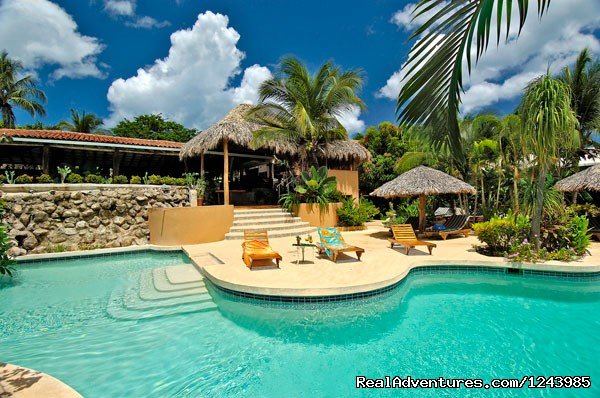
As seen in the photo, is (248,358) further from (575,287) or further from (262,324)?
(575,287)

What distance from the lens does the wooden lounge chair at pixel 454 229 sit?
38.3 ft

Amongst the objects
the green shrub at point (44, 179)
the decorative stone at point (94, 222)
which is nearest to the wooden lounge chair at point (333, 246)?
the decorative stone at point (94, 222)

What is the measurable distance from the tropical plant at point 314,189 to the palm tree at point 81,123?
20312mm

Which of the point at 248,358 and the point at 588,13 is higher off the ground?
the point at 588,13

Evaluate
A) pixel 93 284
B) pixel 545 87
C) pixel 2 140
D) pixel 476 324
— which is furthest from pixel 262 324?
pixel 2 140

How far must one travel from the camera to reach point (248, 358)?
4289 millimetres

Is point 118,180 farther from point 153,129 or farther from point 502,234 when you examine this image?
point 153,129

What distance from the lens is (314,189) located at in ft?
48.1

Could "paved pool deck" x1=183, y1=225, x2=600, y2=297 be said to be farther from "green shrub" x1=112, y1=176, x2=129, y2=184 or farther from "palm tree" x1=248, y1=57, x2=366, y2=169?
"palm tree" x1=248, y1=57, x2=366, y2=169

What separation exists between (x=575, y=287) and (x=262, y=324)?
6.93 m

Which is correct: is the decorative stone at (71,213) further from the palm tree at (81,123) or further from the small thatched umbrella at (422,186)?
the palm tree at (81,123)

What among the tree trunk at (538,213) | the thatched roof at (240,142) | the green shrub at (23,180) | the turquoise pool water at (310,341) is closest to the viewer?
the turquoise pool water at (310,341)

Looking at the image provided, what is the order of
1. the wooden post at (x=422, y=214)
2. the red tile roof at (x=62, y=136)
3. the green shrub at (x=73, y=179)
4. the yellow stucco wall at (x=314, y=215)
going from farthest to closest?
the yellow stucco wall at (x=314, y=215) → the red tile roof at (x=62, y=136) → the wooden post at (x=422, y=214) → the green shrub at (x=73, y=179)

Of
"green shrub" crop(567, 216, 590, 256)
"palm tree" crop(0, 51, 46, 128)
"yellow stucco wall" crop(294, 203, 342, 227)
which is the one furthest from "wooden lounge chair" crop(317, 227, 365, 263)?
"palm tree" crop(0, 51, 46, 128)
